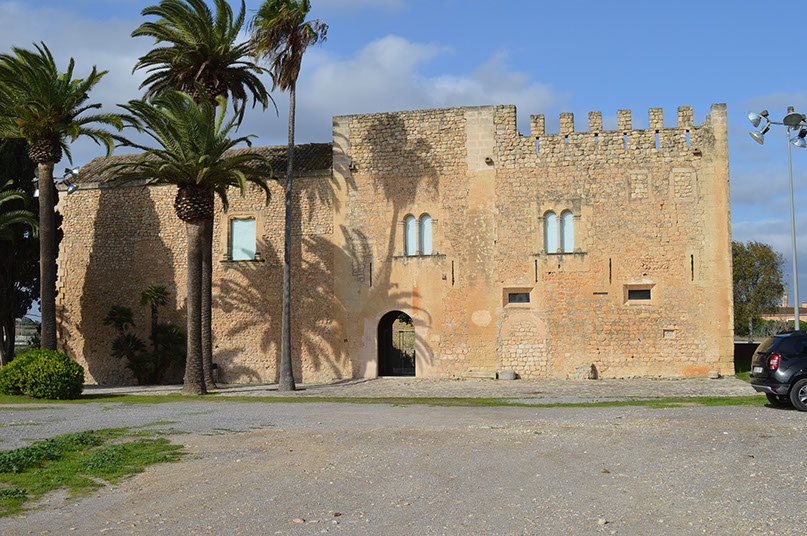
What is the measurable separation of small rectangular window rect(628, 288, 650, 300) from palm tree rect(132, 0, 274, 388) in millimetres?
12916

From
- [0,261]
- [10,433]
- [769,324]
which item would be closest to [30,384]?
[10,433]

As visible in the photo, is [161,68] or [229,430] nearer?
[229,430]

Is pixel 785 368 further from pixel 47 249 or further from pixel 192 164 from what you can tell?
pixel 47 249

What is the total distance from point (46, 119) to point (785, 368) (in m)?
19.9

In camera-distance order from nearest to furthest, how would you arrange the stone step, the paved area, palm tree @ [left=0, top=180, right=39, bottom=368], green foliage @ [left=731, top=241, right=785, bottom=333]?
the paved area < the stone step < palm tree @ [left=0, top=180, right=39, bottom=368] < green foliage @ [left=731, top=241, right=785, bottom=333]

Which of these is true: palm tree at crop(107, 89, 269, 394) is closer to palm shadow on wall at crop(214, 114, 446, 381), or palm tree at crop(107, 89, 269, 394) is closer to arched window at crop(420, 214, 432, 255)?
palm shadow on wall at crop(214, 114, 446, 381)

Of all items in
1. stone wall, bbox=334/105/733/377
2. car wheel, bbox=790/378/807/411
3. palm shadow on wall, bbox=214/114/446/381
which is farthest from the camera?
palm shadow on wall, bbox=214/114/446/381

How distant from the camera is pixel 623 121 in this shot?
938 inches

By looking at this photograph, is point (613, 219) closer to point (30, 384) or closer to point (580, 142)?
point (580, 142)

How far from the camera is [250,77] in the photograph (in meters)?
23.8

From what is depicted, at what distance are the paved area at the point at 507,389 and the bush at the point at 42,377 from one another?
252 centimetres

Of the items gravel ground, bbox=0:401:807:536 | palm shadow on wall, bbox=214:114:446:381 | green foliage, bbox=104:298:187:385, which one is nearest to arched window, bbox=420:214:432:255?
palm shadow on wall, bbox=214:114:446:381

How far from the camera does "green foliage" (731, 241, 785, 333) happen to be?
155ft

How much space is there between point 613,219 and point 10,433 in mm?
17814
